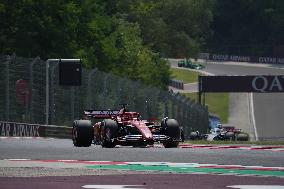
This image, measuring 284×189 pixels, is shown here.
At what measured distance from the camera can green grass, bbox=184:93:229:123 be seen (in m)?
96.7

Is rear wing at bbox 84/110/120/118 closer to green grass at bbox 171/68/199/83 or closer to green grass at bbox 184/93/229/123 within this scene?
green grass at bbox 184/93/229/123

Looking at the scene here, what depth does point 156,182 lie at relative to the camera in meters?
14.5

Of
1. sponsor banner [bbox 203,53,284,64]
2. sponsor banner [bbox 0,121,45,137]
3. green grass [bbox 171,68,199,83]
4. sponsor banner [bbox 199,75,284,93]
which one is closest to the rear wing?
sponsor banner [bbox 0,121,45,137]

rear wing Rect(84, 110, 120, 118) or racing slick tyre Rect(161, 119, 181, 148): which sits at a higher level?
rear wing Rect(84, 110, 120, 118)

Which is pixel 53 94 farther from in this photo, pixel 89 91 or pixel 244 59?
pixel 244 59

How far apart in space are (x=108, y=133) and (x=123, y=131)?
0.42 meters

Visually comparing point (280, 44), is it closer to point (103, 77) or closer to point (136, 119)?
point (103, 77)

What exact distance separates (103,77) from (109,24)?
34.1 meters

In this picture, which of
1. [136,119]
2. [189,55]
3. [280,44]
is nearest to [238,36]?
[280,44]

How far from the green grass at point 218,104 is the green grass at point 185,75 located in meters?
12.1

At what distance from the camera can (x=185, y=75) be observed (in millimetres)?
124688

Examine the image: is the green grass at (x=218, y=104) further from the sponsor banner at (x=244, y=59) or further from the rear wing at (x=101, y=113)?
the rear wing at (x=101, y=113)

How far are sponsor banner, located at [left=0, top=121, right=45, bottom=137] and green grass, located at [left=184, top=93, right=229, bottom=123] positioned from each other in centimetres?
5385

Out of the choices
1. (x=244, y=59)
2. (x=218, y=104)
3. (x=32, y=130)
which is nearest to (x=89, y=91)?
(x=32, y=130)
